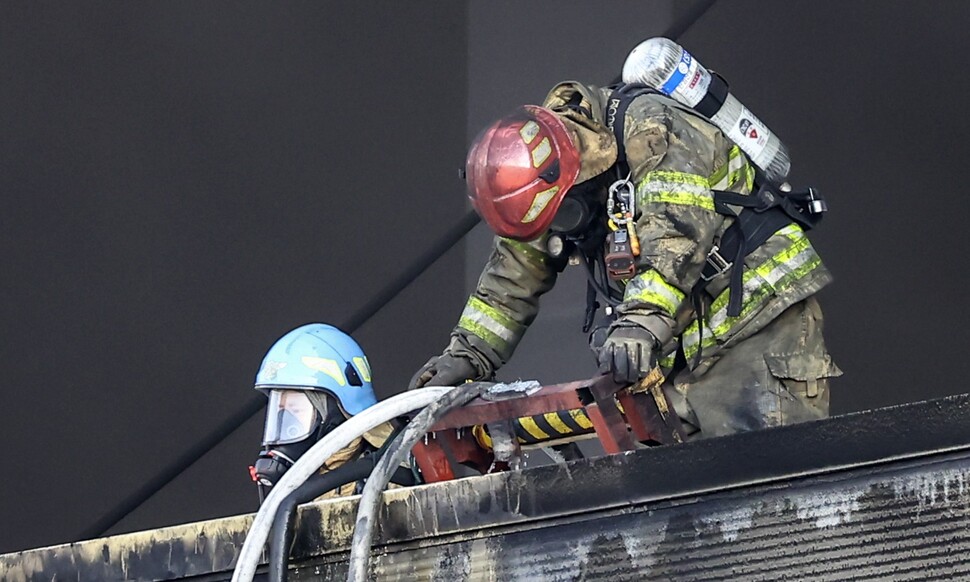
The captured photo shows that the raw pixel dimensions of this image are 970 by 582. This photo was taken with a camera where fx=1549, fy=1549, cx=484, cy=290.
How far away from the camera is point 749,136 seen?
3.65 m

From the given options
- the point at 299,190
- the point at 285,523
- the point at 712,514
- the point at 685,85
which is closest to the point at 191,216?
the point at 299,190

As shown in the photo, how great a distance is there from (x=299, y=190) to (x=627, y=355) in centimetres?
257

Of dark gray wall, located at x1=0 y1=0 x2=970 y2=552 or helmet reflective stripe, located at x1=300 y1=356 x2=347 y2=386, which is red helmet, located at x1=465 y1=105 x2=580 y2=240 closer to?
helmet reflective stripe, located at x1=300 y1=356 x2=347 y2=386

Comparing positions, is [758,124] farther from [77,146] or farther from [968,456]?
[77,146]

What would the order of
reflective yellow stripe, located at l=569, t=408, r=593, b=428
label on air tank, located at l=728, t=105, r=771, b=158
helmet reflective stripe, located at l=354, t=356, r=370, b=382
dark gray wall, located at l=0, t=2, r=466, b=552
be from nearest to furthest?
1. reflective yellow stripe, located at l=569, t=408, r=593, b=428
2. label on air tank, located at l=728, t=105, r=771, b=158
3. helmet reflective stripe, located at l=354, t=356, r=370, b=382
4. dark gray wall, located at l=0, t=2, r=466, b=552

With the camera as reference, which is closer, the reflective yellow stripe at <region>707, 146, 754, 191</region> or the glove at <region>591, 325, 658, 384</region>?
the glove at <region>591, 325, 658, 384</region>

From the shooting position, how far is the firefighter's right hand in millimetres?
3652

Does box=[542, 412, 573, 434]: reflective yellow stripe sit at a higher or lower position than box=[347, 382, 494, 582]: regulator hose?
higher

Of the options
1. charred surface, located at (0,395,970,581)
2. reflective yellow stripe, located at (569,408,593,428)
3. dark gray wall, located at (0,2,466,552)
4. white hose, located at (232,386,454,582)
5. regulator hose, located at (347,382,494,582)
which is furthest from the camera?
dark gray wall, located at (0,2,466,552)

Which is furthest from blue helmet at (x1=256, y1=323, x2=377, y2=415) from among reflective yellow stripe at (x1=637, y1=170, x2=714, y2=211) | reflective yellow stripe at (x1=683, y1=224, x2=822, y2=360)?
reflective yellow stripe at (x1=637, y1=170, x2=714, y2=211)

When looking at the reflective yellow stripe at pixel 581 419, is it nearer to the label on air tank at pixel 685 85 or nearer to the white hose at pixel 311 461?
the white hose at pixel 311 461

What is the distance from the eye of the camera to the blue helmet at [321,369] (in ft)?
13.3

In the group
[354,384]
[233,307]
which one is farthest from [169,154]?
[354,384]

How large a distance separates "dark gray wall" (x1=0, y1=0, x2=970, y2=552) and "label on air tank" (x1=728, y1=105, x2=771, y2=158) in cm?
171
